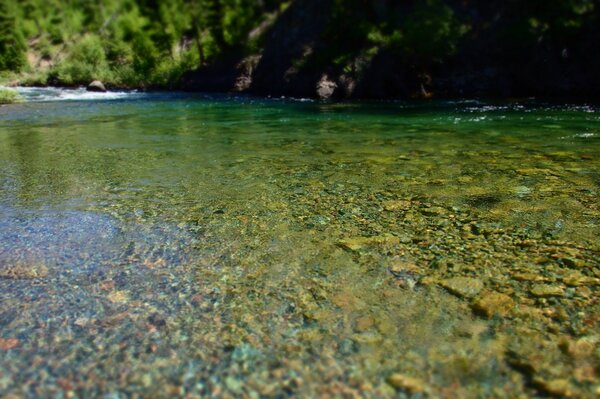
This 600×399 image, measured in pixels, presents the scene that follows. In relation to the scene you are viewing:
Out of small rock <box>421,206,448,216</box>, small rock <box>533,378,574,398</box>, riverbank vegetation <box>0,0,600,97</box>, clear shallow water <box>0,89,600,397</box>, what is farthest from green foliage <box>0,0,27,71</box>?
small rock <box>533,378,574,398</box>

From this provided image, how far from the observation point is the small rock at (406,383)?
3.35 m

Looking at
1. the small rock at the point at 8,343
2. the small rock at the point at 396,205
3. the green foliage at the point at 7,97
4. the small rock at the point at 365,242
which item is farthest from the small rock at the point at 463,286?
the green foliage at the point at 7,97

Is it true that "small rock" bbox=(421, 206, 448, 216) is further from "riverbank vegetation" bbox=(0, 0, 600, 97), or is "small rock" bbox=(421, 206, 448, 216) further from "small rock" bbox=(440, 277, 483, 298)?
"riverbank vegetation" bbox=(0, 0, 600, 97)

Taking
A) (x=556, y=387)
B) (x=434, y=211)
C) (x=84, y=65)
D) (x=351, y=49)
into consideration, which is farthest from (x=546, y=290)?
(x=84, y=65)

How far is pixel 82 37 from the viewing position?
6656 cm

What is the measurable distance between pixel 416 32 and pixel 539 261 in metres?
30.4

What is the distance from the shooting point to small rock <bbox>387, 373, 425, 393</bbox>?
3.35m

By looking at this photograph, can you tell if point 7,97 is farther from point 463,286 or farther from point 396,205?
point 463,286

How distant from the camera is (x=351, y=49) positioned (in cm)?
3578

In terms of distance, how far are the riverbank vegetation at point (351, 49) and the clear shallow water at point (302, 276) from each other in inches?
850

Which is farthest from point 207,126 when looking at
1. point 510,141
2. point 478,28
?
point 478,28

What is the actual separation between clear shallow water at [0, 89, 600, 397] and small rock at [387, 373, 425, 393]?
2cm

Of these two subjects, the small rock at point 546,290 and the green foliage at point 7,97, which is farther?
the green foliage at point 7,97

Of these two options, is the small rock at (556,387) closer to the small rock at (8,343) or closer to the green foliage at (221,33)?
the small rock at (8,343)
